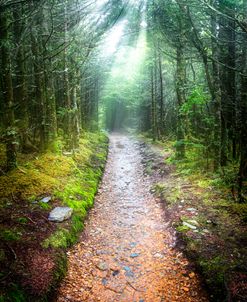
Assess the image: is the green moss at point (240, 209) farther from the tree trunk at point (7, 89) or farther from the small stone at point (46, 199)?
the tree trunk at point (7, 89)

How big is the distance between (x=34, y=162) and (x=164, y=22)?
Answer: 9279mm

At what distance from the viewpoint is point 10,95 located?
779 cm

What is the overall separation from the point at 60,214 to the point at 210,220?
3939 mm

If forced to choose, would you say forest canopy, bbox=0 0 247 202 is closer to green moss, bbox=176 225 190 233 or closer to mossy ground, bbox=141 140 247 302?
mossy ground, bbox=141 140 247 302

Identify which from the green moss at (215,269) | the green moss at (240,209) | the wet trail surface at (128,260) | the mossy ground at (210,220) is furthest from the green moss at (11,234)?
the green moss at (240,209)

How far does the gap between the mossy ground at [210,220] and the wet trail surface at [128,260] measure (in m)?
0.34

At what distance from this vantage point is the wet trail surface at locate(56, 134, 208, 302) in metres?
4.76

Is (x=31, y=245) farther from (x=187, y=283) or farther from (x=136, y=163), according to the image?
(x=136, y=163)

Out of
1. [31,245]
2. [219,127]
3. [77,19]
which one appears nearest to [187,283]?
[31,245]

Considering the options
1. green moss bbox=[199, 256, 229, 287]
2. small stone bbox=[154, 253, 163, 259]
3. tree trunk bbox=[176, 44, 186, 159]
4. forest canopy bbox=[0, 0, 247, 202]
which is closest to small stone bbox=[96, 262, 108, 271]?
small stone bbox=[154, 253, 163, 259]

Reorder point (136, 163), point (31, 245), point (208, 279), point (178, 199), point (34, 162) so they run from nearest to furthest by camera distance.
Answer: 1. point (208, 279)
2. point (31, 245)
3. point (178, 199)
4. point (34, 162)
5. point (136, 163)

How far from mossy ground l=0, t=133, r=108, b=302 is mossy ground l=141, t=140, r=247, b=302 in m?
2.77

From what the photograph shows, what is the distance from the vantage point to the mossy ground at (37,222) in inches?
168

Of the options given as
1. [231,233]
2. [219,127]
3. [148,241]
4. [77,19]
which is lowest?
[148,241]
